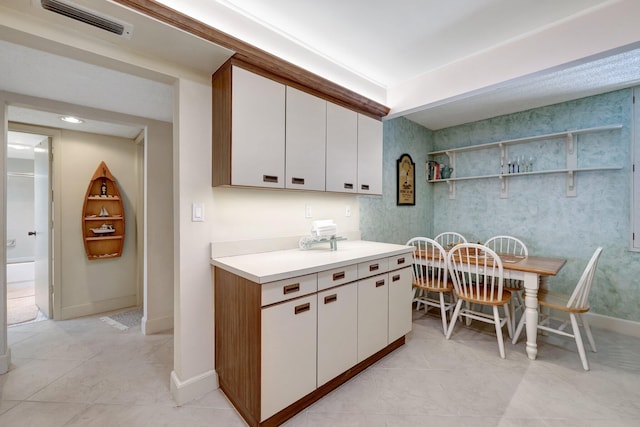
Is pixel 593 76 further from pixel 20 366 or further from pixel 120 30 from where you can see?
pixel 20 366

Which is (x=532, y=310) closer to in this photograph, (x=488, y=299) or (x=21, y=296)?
(x=488, y=299)

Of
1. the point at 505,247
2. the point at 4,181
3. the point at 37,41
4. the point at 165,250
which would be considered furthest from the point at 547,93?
the point at 4,181

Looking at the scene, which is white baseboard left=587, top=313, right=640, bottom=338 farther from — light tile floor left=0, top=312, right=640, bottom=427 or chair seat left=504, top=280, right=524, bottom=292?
chair seat left=504, top=280, right=524, bottom=292

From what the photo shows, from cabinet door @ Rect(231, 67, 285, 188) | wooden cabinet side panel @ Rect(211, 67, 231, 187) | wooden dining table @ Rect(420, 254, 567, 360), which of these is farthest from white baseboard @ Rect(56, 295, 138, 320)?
wooden dining table @ Rect(420, 254, 567, 360)

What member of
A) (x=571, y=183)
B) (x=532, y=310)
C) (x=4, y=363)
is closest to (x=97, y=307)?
(x=4, y=363)

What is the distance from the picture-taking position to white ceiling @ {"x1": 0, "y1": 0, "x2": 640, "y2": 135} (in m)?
1.56

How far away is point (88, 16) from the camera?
1334 mm

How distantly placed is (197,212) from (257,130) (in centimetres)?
69

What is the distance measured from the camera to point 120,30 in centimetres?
145

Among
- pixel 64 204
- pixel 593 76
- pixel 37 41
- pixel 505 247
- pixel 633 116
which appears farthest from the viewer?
pixel 505 247

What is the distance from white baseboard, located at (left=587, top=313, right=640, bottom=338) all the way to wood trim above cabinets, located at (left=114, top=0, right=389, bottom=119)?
3217 millimetres

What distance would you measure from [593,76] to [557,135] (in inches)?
26.8

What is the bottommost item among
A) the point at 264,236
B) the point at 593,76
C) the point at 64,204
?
the point at 264,236

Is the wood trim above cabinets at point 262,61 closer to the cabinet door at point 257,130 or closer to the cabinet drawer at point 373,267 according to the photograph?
the cabinet door at point 257,130
